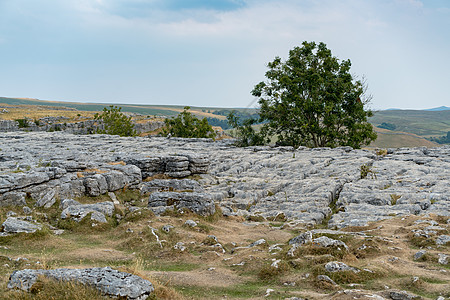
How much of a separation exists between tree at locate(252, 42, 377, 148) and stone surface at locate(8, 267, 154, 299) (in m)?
44.0

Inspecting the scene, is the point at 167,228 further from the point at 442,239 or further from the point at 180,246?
the point at 442,239

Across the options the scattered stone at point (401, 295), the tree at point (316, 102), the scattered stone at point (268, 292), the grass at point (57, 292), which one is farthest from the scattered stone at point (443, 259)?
the tree at point (316, 102)

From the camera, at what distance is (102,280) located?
956 cm

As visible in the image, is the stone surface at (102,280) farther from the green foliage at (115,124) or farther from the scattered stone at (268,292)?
the green foliage at (115,124)

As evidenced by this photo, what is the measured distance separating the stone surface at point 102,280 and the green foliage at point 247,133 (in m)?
47.3

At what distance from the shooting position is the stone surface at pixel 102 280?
9352 mm

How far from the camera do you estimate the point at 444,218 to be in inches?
787

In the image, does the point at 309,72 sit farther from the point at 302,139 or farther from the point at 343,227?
the point at 343,227

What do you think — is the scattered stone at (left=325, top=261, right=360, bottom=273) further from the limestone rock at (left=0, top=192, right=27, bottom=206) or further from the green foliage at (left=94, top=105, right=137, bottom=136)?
the green foliage at (left=94, top=105, right=137, bottom=136)

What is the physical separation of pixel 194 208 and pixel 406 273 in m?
12.8

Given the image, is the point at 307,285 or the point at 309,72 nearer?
the point at 307,285

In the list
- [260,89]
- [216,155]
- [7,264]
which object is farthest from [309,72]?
[7,264]

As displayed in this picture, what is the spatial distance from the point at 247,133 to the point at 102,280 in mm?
48707

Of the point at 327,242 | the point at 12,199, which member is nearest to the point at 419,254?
the point at 327,242
